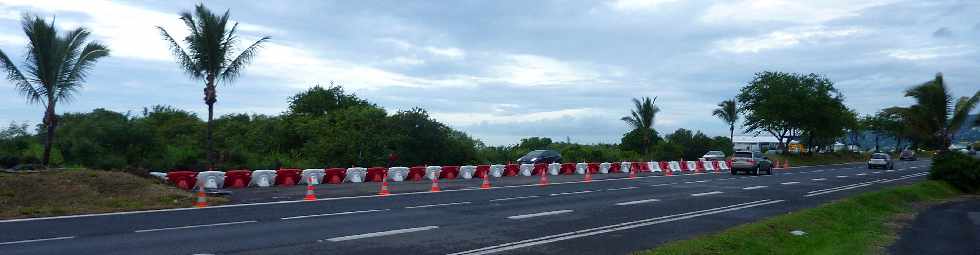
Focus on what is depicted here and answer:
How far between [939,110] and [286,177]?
30117 mm

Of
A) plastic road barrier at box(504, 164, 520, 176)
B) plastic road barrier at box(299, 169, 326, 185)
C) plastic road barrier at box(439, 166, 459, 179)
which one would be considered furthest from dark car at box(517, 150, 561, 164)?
plastic road barrier at box(299, 169, 326, 185)

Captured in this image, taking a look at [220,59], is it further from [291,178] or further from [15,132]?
[15,132]

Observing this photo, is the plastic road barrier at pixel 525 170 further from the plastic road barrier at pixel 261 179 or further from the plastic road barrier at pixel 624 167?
the plastic road barrier at pixel 261 179

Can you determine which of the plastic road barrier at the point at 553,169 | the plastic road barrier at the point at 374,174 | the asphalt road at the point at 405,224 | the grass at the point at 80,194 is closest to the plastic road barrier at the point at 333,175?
the plastic road barrier at the point at 374,174

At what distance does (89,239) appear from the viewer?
12.0 m

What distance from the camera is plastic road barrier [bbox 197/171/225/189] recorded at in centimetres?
2364

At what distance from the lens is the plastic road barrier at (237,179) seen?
2544cm

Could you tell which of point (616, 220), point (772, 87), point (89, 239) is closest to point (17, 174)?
point (89, 239)

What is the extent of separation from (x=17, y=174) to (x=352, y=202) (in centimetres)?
805

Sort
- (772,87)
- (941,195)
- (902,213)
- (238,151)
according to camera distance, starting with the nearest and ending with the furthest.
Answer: (902,213) < (941,195) < (238,151) < (772,87)

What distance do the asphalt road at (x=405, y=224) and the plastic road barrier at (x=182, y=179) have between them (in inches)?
67.6

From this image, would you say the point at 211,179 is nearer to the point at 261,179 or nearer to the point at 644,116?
the point at 261,179

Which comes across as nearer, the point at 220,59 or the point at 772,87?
the point at 220,59

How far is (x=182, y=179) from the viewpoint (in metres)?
23.6
